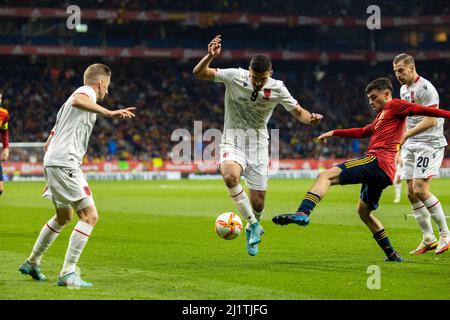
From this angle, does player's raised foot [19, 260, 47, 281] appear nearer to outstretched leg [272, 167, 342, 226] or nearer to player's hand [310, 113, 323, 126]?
outstretched leg [272, 167, 342, 226]

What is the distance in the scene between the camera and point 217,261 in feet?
36.0

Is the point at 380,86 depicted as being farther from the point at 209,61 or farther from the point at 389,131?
the point at 209,61

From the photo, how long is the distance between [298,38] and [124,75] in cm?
1361

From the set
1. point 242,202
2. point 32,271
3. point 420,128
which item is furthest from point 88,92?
point 420,128

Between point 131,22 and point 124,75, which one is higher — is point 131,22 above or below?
above

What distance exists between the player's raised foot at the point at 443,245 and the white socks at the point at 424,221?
0.18 meters

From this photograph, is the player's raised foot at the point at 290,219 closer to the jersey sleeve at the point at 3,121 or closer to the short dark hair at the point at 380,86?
the short dark hair at the point at 380,86

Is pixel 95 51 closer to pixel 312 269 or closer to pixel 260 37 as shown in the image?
pixel 260 37

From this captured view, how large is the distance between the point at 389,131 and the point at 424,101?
72.5 inches

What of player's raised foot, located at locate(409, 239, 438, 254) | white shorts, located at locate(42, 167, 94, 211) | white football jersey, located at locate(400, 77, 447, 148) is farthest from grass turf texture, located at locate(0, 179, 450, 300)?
white football jersey, located at locate(400, 77, 447, 148)

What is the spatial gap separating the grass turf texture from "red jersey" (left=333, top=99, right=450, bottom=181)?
1378mm

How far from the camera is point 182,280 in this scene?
9047 millimetres
